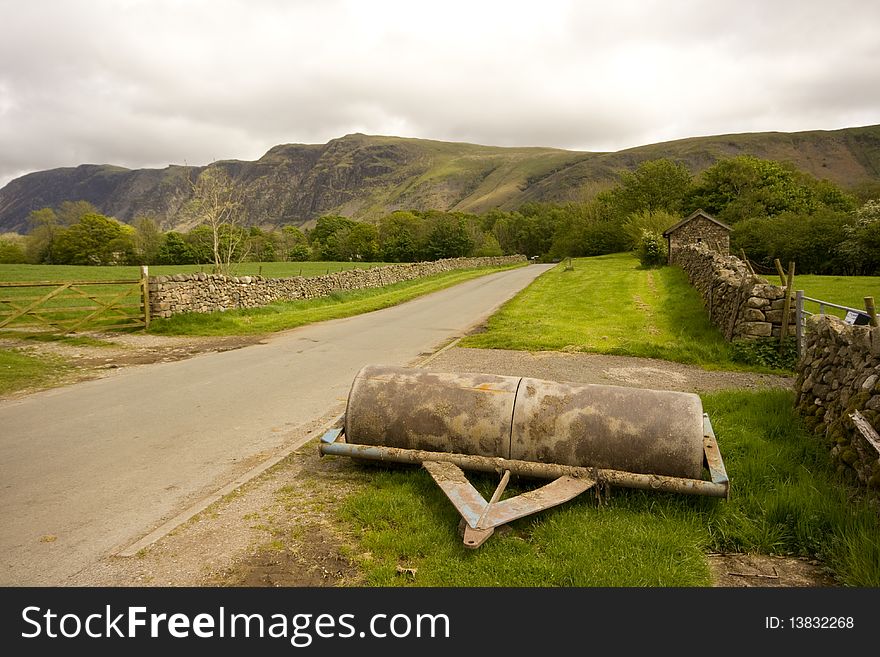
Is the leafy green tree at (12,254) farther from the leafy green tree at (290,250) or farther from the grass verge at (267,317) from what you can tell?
the grass verge at (267,317)

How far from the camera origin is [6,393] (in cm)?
936

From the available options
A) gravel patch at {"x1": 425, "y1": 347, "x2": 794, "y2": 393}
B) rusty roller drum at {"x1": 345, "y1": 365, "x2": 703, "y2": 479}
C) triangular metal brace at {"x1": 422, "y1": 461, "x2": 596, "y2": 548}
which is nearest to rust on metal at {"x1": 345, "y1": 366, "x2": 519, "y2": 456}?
rusty roller drum at {"x1": 345, "y1": 365, "x2": 703, "y2": 479}

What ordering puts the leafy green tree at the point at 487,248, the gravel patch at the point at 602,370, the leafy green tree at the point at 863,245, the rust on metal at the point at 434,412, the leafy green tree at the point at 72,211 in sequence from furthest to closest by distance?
the leafy green tree at the point at 72,211
the leafy green tree at the point at 487,248
the leafy green tree at the point at 863,245
the gravel patch at the point at 602,370
the rust on metal at the point at 434,412

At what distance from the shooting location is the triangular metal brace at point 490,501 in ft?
13.2

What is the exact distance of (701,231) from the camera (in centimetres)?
3922

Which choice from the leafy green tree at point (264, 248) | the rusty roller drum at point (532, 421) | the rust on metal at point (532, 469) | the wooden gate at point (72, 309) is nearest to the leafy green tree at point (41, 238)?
the leafy green tree at point (264, 248)

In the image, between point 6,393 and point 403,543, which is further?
point 6,393

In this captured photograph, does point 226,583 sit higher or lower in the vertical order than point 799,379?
lower

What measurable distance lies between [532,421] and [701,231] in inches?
1566

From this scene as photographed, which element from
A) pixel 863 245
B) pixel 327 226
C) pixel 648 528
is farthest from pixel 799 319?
pixel 327 226

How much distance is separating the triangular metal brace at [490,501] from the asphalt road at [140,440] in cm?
241
